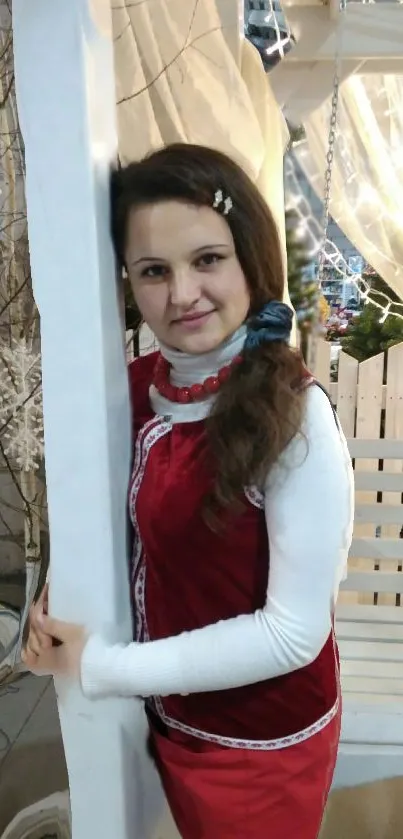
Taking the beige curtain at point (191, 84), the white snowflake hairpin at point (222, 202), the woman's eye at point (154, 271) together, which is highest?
the beige curtain at point (191, 84)

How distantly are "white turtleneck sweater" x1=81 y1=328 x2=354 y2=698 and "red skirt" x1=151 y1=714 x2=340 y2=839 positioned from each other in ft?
0.42

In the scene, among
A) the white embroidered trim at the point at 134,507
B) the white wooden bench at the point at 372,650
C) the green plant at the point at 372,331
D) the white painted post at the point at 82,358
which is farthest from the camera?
the green plant at the point at 372,331

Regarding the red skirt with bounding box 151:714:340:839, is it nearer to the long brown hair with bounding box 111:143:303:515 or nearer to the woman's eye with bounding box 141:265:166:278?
the long brown hair with bounding box 111:143:303:515

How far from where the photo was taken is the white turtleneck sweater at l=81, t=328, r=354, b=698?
22.9 inches

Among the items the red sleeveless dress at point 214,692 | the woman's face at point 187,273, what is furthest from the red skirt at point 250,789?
the woman's face at point 187,273

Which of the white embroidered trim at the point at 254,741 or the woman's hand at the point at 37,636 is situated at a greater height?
the woman's hand at the point at 37,636

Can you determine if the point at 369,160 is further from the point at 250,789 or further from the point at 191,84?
the point at 250,789

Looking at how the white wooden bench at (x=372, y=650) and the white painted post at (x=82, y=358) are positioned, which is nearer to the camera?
the white painted post at (x=82, y=358)

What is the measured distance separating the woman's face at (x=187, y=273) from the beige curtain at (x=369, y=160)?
3.34ft

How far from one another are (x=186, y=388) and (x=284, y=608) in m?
0.22

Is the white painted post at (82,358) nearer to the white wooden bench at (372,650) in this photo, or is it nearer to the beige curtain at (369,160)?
the white wooden bench at (372,650)

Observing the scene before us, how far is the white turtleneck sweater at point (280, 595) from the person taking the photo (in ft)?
1.91

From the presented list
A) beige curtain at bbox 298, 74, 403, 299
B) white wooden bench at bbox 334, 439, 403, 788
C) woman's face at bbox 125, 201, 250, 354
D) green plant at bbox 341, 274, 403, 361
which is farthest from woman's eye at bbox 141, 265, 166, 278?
green plant at bbox 341, 274, 403, 361

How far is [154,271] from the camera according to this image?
61 cm
